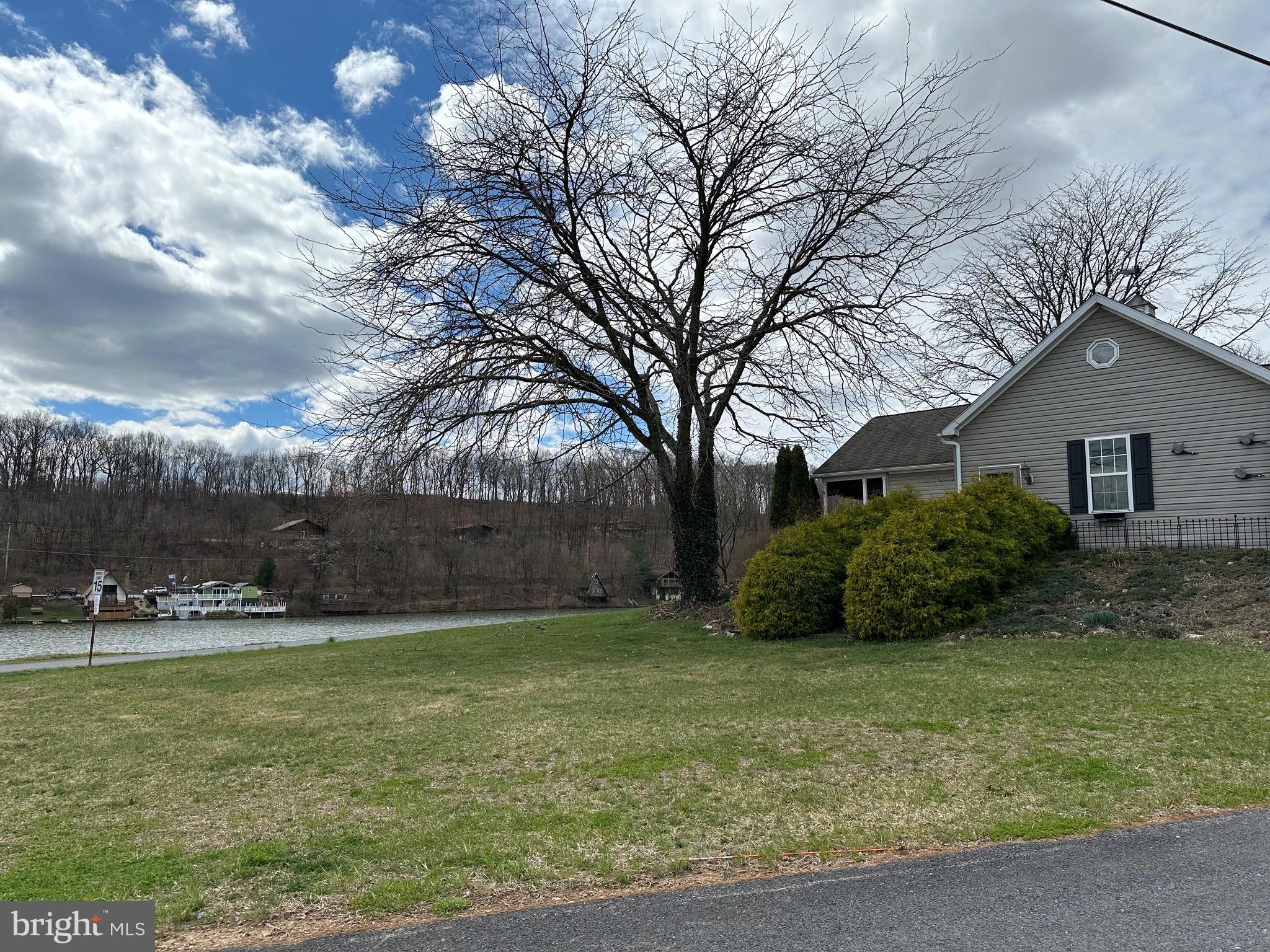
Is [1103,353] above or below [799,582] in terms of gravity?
above

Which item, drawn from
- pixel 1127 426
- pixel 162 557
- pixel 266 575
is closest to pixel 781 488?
pixel 1127 426

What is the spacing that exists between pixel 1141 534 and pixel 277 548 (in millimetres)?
59419

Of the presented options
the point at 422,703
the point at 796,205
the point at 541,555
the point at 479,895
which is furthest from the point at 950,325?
the point at 541,555

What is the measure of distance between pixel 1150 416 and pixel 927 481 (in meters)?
6.29

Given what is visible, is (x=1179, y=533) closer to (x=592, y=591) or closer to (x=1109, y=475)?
(x=1109, y=475)

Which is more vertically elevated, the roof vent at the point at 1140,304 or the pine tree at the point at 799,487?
the roof vent at the point at 1140,304

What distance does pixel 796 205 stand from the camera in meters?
13.6

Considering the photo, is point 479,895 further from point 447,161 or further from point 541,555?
point 541,555

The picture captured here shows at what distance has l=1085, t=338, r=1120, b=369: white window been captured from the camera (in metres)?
15.1

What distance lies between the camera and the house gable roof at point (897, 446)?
20.7m

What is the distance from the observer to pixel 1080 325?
15648 mm

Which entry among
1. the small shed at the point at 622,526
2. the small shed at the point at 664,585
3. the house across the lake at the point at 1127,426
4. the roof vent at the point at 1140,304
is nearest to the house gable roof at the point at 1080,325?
the house across the lake at the point at 1127,426

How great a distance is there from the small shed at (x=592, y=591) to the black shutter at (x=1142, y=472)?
127 feet

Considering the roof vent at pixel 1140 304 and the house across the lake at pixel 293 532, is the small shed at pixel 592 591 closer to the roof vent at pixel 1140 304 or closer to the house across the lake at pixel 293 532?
the house across the lake at pixel 293 532
